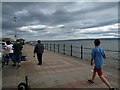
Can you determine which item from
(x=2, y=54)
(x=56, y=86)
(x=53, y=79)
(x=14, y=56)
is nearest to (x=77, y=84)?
(x=56, y=86)

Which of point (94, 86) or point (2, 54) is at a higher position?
point (2, 54)

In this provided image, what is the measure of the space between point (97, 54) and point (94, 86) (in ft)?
3.96

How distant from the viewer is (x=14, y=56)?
325 inches

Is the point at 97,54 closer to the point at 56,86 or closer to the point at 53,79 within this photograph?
the point at 56,86

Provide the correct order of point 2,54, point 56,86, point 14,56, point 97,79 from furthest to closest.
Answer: point 2,54, point 14,56, point 97,79, point 56,86

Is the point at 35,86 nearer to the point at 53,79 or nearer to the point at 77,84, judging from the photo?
the point at 53,79

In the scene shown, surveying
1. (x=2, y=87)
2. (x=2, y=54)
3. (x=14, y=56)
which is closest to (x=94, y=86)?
(x=2, y=87)

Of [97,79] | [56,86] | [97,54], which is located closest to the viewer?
[97,54]

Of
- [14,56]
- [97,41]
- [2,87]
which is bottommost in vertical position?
[2,87]

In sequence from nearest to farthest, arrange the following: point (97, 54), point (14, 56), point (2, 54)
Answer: point (97, 54), point (14, 56), point (2, 54)

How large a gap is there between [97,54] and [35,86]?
255 centimetres

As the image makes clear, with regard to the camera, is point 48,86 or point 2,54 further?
point 2,54

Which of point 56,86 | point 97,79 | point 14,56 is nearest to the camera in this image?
point 56,86

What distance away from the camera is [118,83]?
5.14 m
